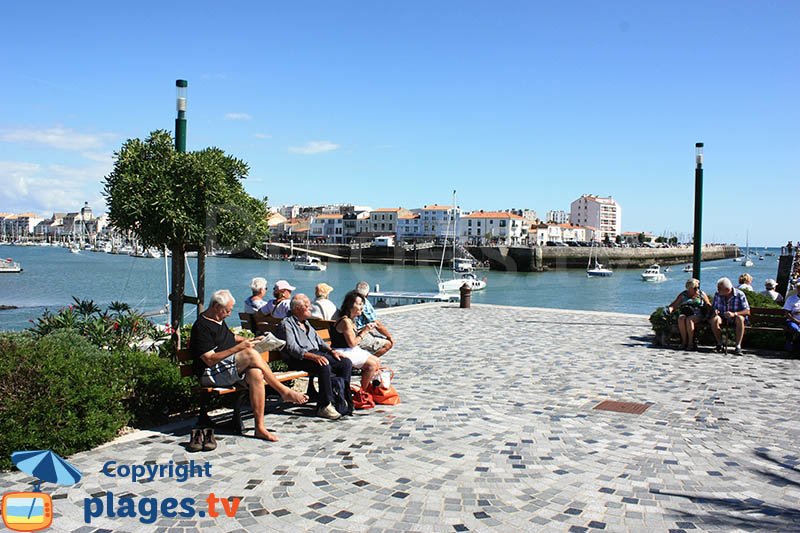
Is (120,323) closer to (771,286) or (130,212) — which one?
(130,212)

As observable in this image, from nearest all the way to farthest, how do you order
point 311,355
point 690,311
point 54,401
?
1. point 54,401
2. point 311,355
3. point 690,311

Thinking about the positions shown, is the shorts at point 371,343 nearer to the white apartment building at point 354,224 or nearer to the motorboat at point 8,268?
the motorboat at point 8,268

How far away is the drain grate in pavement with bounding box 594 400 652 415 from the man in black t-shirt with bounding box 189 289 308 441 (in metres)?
3.92

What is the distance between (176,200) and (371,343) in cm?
307

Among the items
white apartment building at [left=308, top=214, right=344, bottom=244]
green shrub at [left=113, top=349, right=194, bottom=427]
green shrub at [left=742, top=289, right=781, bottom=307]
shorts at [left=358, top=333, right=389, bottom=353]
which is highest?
white apartment building at [left=308, top=214, right=344, bottom=244]

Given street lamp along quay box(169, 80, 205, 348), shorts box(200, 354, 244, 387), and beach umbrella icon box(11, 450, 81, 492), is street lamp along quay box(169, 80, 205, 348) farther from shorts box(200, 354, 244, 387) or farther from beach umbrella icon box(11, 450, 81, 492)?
beach umbrella icon box(11, 450, 81, 492)

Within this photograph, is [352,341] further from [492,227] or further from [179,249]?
[492,227]

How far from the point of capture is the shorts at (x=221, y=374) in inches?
239

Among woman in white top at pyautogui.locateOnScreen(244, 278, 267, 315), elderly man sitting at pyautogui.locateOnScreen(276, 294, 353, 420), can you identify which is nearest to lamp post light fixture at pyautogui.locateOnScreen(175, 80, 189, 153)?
woman in white top at pyautogui.locateOnScreen(244, 278, 267, 315)

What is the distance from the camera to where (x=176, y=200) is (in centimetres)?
817

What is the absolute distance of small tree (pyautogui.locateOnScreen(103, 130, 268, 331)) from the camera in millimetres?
8117

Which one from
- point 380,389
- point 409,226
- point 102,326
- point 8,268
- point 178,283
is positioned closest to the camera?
point 380,389

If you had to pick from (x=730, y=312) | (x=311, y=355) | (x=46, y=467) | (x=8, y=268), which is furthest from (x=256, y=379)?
(x=8, y=268)

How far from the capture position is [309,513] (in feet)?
14.6
